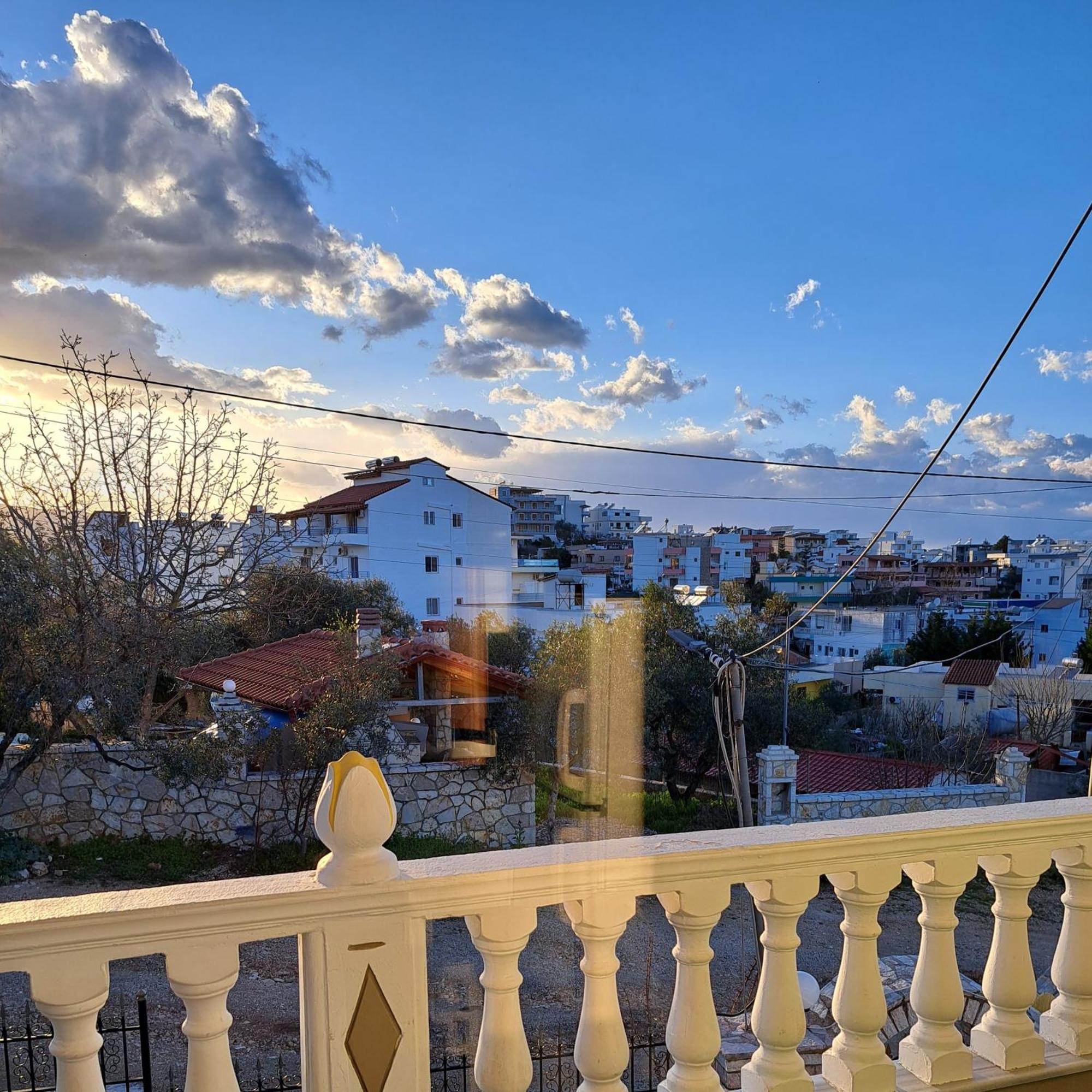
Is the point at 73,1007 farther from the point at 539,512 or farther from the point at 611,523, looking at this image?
the point at 539,512

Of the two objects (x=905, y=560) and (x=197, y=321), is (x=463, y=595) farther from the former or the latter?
(x=905, y=560)

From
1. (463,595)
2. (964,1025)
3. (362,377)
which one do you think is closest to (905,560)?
(463,595)

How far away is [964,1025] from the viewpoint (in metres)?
2.89

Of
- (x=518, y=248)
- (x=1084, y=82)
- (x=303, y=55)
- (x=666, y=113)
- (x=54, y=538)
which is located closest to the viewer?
(x=1084, y=82)

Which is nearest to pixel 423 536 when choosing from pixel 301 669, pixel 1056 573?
pixel 301 669

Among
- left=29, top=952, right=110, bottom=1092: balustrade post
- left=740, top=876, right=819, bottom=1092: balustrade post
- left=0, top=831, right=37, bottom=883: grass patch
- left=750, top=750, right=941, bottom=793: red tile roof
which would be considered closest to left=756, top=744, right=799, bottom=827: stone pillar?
left=750, top=750, right=941, bottom=793: red tile roof

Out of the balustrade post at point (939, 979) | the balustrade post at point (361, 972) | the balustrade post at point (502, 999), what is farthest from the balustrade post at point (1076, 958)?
the balustrade post at point (361, 972)

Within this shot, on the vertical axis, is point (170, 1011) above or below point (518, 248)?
below

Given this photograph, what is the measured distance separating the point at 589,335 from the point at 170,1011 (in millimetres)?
5919

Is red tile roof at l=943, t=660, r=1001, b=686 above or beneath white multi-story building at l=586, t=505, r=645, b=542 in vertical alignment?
beneath

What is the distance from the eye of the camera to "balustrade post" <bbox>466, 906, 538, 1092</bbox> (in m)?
0.82

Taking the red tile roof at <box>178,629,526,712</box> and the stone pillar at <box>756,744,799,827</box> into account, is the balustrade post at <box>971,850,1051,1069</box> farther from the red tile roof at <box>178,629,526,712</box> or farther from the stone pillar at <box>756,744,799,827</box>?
the stone pillar at <box>756,744,799,827</box>

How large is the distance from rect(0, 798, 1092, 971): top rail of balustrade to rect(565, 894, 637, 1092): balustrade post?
1.0 inches

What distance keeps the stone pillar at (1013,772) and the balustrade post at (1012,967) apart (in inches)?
329
